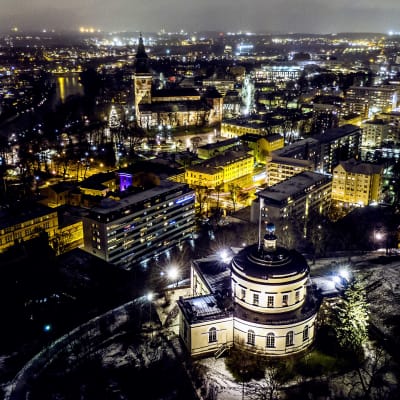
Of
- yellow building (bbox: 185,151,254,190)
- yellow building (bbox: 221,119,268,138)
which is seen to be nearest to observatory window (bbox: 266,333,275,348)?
yellow building (bbox: 185,151,254,190)

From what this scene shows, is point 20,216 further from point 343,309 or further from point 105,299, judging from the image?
point 343,309

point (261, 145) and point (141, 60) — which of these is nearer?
point (261, 145)

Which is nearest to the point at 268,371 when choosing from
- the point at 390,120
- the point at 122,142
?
the point at 122,142

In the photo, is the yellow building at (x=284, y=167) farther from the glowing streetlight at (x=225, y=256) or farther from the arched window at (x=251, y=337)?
the arched window at (x=251, y=337)

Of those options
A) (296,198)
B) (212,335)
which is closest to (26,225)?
(212,335)

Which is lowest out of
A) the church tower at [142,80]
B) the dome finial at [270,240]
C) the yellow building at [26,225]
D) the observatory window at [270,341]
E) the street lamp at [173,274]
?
the street lamp at [173,274]

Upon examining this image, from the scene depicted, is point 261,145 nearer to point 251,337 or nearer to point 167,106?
point 167,106

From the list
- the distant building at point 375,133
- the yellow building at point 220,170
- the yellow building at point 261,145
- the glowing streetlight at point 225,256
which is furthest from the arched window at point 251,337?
the distant building at point 375,133
